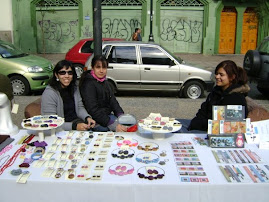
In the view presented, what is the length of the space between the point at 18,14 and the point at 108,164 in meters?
19.4

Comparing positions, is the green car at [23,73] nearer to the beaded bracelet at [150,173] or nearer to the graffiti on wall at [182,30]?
the beaded bracelet at [150,173]

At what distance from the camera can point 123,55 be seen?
28.7 ft

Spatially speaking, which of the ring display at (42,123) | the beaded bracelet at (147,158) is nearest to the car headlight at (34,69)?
the ring display at (42,123)

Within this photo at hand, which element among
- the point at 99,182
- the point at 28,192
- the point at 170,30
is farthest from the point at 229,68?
the point at 170,30

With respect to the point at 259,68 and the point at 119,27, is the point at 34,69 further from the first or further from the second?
the point at 119,27

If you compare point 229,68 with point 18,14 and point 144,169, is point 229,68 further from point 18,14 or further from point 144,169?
point 18,14

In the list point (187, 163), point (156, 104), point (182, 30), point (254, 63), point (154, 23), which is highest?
point (154, 23)

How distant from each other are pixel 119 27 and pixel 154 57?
11813mm

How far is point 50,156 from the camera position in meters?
2.82

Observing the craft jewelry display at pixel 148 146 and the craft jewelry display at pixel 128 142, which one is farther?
the craft jewelry display at pixel 128 142

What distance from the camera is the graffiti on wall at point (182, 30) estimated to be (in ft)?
64.8

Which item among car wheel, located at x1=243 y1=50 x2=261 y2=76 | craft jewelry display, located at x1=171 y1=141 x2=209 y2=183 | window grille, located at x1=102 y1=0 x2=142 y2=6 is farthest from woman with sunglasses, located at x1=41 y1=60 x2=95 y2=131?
window grille, located at x1=102 y1=0 x2=142 y2=6

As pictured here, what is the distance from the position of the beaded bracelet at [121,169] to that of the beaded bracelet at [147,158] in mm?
143

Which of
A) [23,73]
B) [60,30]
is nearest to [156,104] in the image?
[23,73]
